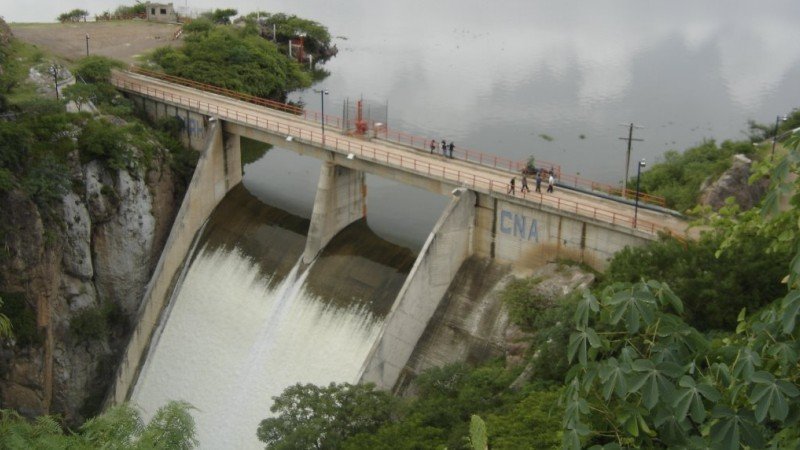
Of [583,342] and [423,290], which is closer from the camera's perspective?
[583,342]

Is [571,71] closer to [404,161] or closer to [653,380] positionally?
[404,161]

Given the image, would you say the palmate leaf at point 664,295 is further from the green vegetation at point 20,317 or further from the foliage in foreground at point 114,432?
the green vegetation at point 20,317

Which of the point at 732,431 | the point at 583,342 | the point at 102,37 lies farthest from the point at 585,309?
the point at 102,37

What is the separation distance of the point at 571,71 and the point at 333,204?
39010mm

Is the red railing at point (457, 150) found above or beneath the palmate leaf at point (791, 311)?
beneath

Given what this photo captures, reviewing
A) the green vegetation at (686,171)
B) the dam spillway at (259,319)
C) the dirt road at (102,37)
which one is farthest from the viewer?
the dirt road at (102,37)

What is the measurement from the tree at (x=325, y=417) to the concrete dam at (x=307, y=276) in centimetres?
371

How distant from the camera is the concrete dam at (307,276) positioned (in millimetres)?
31234

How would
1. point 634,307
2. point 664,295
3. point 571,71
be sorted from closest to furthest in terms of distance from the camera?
point 634,307 → point 664,295 → point 571,71

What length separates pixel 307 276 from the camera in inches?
1407

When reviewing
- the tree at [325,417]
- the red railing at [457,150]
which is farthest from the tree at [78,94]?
the tree at [325,417]

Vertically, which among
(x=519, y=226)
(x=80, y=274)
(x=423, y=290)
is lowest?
(x=80, y=274)

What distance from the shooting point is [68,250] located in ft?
122

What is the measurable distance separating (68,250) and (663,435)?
3374 centimetres
